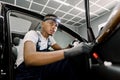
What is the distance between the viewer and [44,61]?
1.20 meters

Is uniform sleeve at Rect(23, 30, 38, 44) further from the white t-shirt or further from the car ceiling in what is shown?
the car ceiling

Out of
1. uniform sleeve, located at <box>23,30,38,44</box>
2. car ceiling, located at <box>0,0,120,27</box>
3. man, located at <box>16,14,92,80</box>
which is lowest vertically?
man, located at <box>16,14,92,80</box>

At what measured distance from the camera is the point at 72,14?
7.24m

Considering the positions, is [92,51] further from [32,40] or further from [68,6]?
[68,6]

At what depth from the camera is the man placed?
3.81 feet

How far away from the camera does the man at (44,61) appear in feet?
3.81

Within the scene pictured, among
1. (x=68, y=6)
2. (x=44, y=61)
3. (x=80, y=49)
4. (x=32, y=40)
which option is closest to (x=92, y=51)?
(x=80, y=49)

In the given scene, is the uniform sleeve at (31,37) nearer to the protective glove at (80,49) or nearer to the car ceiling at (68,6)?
the protective glove at (80,49)

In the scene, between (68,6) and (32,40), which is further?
(68,6)

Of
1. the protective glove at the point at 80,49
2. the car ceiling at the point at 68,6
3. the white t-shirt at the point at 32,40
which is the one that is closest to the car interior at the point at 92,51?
the protective glove at the point at 80,49

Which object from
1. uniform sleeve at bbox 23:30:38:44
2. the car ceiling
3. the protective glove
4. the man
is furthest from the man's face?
the car ceiling

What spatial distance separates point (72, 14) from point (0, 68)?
6293mm

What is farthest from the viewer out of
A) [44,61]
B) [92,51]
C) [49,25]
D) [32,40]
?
[49,25]

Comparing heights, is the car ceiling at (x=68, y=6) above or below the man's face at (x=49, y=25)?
above
